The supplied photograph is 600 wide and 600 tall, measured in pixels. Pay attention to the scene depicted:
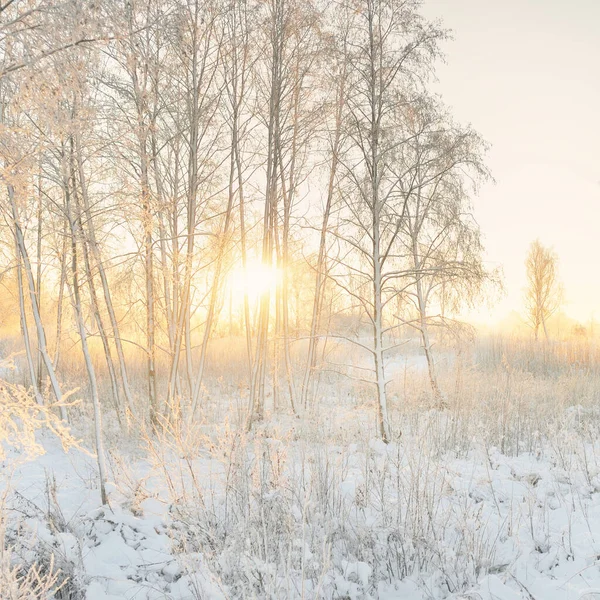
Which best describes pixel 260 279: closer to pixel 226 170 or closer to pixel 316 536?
pixel 226 170

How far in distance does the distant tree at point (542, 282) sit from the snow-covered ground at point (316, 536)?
1821 centimetres

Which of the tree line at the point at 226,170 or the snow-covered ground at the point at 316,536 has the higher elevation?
the tree line at the point at 226,170

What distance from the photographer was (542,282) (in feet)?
69.3

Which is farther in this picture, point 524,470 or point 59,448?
point 59,448

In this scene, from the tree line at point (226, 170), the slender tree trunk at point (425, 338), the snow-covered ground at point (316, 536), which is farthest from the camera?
the slender tree trunk at point (425, 338)

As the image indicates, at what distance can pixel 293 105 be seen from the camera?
7.67 m

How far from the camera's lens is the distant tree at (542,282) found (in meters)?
21.0

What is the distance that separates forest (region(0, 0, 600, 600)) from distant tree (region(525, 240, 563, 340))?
9.25 meters

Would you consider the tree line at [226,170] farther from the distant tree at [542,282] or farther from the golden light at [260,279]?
the distant tree at [542,282]

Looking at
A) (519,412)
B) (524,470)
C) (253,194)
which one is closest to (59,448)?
(253,194)

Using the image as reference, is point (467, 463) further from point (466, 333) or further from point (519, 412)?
point (519, 412)

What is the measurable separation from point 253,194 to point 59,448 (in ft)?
16.8

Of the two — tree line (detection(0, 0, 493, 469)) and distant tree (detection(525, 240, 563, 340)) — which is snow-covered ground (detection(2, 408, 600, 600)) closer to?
tree line (detection(0, 0, 493, 469))

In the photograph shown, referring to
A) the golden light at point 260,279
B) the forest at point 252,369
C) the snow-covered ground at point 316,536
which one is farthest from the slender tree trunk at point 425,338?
the snow-covered ground at point 316,536
